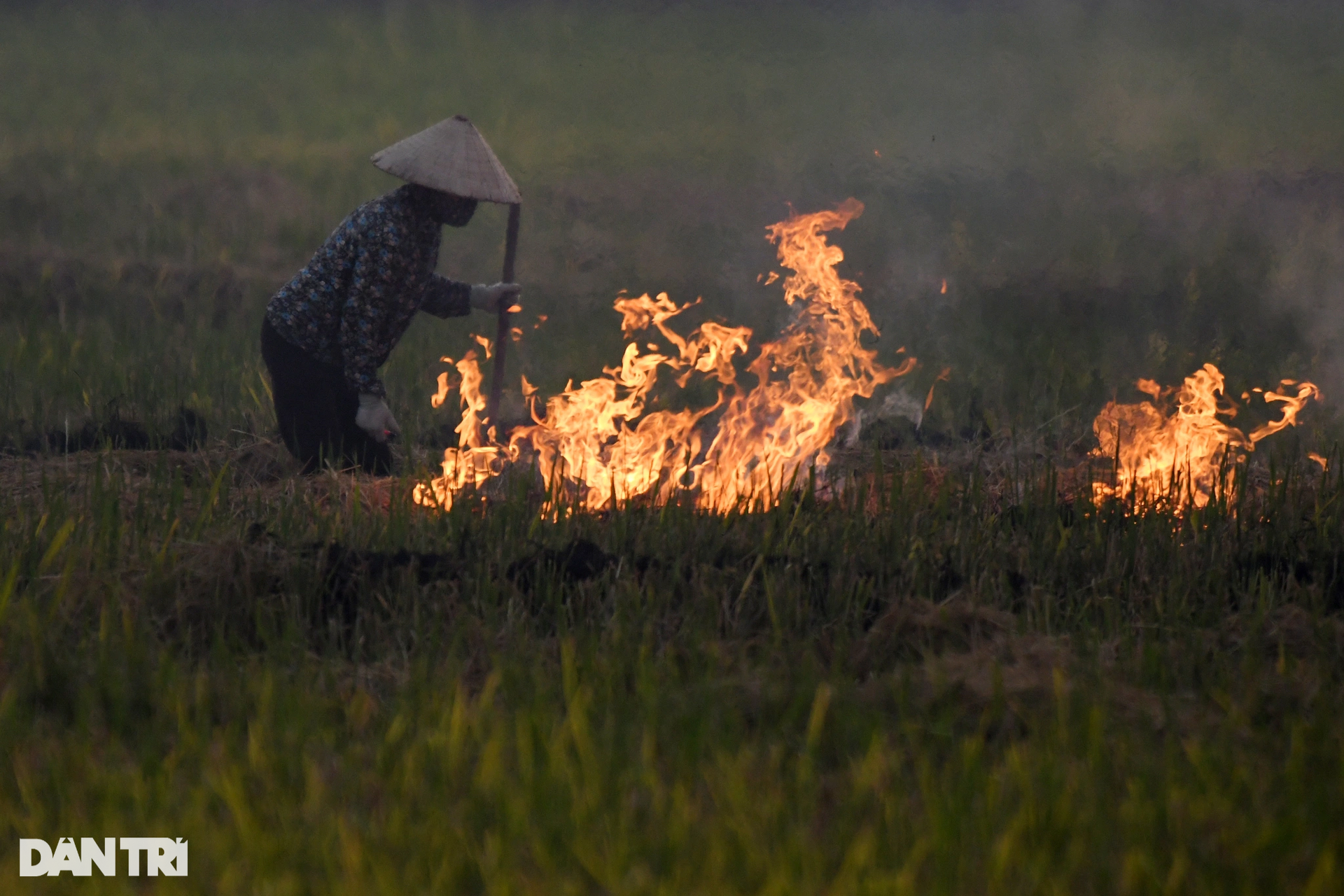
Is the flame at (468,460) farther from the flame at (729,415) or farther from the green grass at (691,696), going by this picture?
the green grass at (691,696)

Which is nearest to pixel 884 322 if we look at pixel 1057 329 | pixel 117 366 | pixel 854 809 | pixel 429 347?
pixel 1057 329

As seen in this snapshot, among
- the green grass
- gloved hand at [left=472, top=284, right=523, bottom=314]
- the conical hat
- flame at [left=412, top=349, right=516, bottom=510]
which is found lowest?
the green grass

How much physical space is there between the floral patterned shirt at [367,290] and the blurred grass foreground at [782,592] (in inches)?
18.0

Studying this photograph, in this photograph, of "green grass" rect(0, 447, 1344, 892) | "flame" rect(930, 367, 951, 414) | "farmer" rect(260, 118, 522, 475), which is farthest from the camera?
"flame" rect(930, 367, 951, 414)

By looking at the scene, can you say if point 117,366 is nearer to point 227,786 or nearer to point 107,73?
point 227,786

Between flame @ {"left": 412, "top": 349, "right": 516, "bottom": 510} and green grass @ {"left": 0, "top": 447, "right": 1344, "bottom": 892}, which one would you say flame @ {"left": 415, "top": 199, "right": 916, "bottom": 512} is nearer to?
flame @ {"left": 412, "top": 349, "right": 516, "bottom": 510}

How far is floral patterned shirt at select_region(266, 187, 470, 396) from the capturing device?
19.6ft

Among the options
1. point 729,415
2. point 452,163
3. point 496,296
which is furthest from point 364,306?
point 729,415

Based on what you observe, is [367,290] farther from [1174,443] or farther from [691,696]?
[1174,443]

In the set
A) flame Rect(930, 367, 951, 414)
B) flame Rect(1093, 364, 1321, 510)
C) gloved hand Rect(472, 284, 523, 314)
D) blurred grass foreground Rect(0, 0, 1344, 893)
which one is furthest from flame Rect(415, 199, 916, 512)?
flame Rect(930, 367, 951, 414)

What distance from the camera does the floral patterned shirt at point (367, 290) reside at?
235 inches

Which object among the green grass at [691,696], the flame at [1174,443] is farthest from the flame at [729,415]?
the flame at [1174,443]

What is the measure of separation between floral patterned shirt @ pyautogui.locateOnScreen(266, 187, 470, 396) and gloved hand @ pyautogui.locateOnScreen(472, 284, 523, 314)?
0.15 m

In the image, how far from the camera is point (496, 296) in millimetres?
6234
